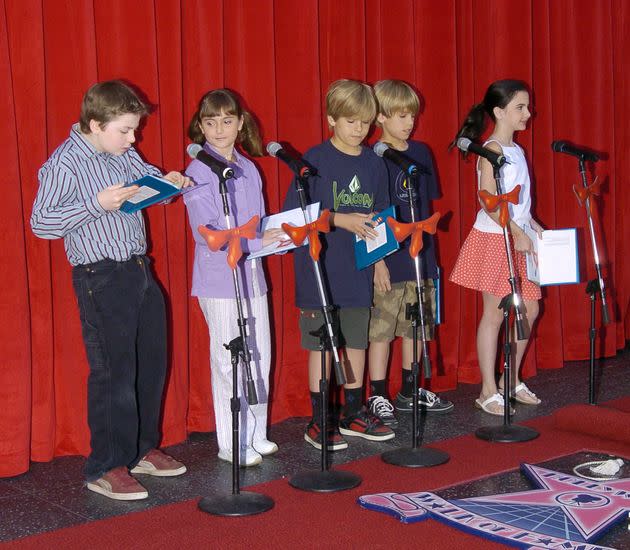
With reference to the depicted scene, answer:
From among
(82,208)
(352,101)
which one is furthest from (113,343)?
(352,101)

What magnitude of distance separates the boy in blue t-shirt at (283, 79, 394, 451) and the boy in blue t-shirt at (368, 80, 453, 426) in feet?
0.66

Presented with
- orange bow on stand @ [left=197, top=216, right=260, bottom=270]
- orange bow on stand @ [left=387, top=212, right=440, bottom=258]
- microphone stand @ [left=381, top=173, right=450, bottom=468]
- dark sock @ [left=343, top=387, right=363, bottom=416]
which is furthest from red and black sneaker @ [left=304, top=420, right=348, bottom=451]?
orange bow on stand @ [left=197, top=216, right=260, bottom=270]

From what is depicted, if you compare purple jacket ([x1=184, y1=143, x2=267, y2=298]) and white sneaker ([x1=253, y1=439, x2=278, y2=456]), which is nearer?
purple jacket ([x1=184, y1=143, x2=267, y2=298])

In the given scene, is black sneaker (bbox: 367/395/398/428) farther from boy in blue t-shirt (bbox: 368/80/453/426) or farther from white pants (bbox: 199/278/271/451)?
white pants (bbox: 199/278/271/451)

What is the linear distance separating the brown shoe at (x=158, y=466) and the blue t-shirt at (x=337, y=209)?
0.81 m

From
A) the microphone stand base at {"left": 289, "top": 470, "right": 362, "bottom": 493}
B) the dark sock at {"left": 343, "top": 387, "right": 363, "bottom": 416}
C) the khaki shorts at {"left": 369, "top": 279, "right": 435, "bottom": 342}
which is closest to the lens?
the microphone stand base at {"left": 289, "top": 470, "right": 362, "bottom": 493}

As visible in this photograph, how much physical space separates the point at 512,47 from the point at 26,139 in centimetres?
268

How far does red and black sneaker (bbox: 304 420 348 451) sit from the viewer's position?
11.9 feet

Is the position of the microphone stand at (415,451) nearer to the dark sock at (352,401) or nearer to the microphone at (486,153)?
the microphone at (486,153)

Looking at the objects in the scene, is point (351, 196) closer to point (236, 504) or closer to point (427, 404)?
point (427, 404)

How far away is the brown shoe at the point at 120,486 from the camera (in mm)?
3049

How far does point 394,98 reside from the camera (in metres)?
3.96

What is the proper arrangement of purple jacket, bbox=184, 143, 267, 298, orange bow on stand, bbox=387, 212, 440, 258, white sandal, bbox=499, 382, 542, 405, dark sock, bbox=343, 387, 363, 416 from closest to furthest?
1. orange bow on stand, bbox=387, 212, 440, 258
2. purple jacket, bbox=184, 143, 267, 298
3. dark sock, bbox=343, 387, 363, 416
4. white sandal, bbox=499, 382, 542, 405

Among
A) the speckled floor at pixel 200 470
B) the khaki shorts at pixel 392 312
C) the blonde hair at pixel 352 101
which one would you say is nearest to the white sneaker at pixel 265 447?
the speckled floor at pixel 200 470
